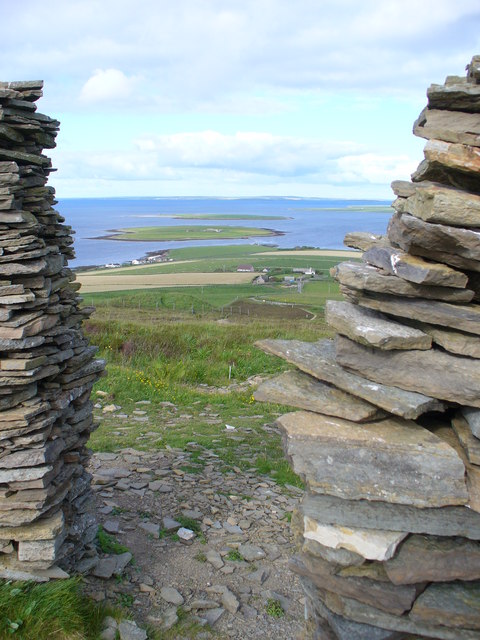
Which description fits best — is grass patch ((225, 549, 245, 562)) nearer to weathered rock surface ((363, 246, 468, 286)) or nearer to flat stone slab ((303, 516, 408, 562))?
flat stone slab ((303, 516, 408, 562))

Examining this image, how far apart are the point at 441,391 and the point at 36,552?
5525 millimetres

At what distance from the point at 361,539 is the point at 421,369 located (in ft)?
5.83

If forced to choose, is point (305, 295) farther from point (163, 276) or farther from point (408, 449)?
point (408, 449)

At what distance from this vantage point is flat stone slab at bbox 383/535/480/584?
5895mm

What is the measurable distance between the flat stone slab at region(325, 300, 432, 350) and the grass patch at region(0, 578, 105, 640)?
4.84 meters

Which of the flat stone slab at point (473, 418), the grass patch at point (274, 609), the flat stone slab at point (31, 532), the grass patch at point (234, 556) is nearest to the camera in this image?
the flat stone slab at point (473, 418)

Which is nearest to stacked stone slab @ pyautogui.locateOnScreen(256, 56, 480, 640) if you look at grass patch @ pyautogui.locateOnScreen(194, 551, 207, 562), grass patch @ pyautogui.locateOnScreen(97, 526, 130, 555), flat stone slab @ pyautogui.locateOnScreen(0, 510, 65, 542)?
flat stone slab @ pyautogui.locateOnScreen(0, 510, 65, 542)

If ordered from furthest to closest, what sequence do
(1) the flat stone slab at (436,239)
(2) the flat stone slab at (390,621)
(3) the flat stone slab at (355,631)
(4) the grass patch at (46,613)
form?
(4) the grass patch at (46,613), (3) the flat stone slab at (355,631), (2) the flat stone slab at (390,621), (1) the flat stone slab at (436,239)

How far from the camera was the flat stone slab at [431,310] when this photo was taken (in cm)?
584

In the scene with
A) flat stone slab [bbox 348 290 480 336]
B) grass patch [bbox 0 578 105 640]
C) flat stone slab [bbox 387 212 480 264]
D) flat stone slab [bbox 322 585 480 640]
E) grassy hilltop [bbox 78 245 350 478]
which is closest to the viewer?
flat stone slab [bbox 387 212 480 264]

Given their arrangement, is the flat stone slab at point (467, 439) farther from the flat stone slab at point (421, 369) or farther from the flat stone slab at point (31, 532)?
the flat stone slab at point (31, 532)

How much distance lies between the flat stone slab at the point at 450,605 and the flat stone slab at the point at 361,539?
60cm

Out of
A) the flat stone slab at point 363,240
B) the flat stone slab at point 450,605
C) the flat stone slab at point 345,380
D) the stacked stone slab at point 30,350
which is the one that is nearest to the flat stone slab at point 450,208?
the flat stone slab at point 363,240

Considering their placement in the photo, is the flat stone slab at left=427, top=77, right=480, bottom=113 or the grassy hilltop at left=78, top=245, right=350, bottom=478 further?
the grassy hilltop at left=78, top=245, right=350, bottom=478
